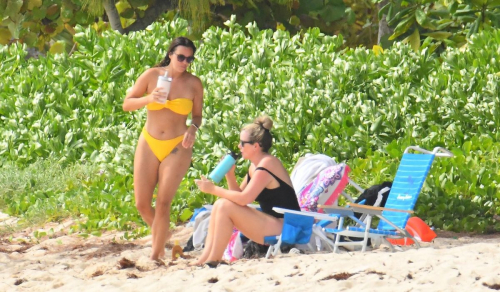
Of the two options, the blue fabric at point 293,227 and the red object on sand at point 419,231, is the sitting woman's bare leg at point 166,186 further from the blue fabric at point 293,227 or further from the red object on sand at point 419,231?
the red object on sand at point 419,231

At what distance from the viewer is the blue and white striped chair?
20.1ft

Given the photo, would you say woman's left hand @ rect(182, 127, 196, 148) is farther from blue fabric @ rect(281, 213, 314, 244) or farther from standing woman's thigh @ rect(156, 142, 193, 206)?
blue fabric @ rect(281, 213, 314, 244)

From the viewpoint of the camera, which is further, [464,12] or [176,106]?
[464,12]

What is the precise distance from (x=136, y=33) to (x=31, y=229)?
3.96 m

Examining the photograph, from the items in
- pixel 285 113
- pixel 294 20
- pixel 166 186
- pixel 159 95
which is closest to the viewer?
pixel 159 95

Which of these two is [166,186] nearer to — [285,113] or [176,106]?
[176,106]

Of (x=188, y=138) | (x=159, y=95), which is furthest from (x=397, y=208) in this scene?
(x=159, y=95)

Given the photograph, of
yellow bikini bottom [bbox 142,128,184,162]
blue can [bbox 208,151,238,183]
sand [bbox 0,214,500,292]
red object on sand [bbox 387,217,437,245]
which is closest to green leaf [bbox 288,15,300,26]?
sand [bbox 0,214,500,292]

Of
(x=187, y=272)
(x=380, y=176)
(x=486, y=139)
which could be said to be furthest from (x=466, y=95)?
(x=187, y=272)

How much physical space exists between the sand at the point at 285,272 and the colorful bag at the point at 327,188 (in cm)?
75

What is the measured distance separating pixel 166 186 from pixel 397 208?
1597mm

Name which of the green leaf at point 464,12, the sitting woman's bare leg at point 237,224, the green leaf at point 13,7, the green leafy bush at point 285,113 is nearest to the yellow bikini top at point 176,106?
the sitting woman's bare leg at point 237,224

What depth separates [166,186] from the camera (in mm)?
6246

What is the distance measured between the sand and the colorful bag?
752mm
